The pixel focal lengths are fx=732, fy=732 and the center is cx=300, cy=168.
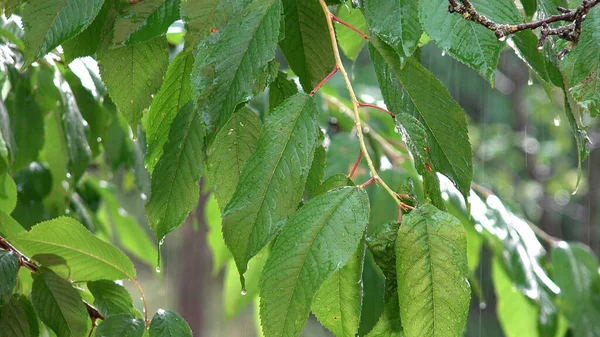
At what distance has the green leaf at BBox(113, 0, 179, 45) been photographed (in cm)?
65

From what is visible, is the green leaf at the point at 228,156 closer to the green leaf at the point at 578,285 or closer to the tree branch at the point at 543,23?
the tree branch at the point at 543,23

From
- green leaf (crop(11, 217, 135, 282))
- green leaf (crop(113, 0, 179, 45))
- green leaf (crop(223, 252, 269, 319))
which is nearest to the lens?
green leaf (crop(113, 0, 179, 45))

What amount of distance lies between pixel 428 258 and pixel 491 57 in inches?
7.1

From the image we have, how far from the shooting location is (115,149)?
4.50 ft

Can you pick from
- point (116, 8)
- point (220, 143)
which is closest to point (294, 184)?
point (220, 143)

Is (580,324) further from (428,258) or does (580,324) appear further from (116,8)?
(116,8)

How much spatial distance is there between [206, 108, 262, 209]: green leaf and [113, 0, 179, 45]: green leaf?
4.0 inches

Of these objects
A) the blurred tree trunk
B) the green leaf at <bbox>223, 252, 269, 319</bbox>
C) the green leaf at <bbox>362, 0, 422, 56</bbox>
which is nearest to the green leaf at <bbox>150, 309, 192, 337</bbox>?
the green leaf at <bbox>362, 0, 422, 56</bbox>

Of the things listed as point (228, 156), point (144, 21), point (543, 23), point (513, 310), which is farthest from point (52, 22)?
point (513, 310)

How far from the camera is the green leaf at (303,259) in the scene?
1.72ft

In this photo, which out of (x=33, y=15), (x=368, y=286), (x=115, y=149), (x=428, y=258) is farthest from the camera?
(x=115, y=149)

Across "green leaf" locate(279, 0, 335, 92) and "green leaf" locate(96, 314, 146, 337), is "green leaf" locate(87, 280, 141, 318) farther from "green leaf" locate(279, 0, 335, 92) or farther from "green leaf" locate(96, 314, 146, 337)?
"green leaf" locate(279, 0, 335, 92)

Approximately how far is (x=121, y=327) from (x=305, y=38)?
0.33 meters

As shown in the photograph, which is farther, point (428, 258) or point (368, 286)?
point (368, 286)
